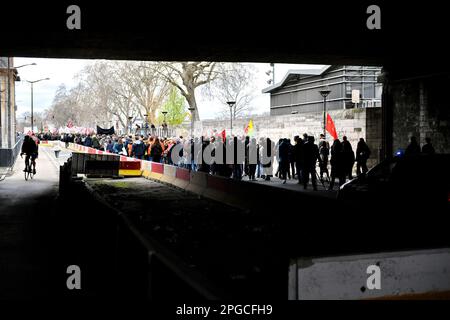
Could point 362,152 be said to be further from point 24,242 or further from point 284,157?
point 24,242

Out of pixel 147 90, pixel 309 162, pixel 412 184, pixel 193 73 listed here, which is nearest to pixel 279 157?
pixel 309 162

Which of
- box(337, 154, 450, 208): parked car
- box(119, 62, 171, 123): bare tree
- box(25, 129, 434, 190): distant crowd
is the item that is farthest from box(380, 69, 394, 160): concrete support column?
box(119, 62, 171, 123): bare tree

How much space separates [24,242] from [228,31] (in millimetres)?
9014

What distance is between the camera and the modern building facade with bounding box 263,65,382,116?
45.1 metres

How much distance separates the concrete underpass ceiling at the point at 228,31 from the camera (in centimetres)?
1536

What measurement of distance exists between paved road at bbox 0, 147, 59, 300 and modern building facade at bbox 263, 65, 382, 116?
2626cm

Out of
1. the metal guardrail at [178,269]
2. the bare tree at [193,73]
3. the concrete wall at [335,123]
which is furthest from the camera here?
the bare tree at [193,73]

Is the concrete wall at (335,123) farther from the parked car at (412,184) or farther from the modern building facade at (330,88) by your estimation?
the parked car at (412,184)

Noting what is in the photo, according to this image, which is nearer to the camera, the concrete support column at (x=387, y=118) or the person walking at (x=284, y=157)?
the person walking at (x=284, y=157)

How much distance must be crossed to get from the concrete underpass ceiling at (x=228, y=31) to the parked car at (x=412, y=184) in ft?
20.0

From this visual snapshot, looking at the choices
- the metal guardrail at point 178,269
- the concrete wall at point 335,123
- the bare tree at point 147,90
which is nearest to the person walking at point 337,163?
the concrete wall at point 335,123

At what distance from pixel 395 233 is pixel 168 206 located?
10.9 metres

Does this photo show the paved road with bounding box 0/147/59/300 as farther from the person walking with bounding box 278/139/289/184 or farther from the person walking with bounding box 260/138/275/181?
the person walking with bounding box 278/139/289/184
